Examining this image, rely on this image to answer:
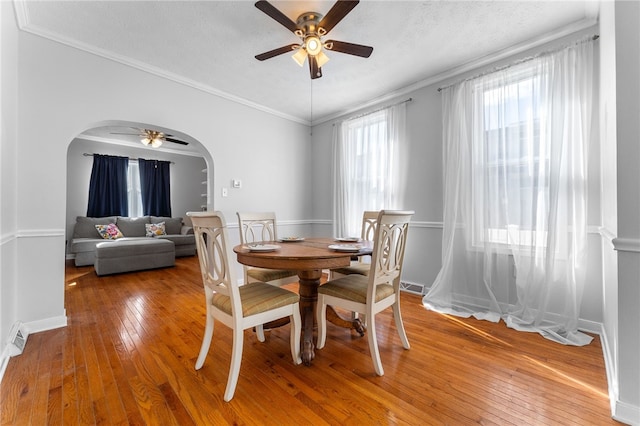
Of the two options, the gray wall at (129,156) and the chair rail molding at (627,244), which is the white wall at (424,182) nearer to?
the chair rail molding at (627,244)

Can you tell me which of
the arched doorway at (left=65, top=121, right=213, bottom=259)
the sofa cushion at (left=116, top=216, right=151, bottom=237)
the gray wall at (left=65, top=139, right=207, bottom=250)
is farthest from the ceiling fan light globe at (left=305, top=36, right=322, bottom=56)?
the sofa cushion at (left=116, top=216, right=151, bottom=237)

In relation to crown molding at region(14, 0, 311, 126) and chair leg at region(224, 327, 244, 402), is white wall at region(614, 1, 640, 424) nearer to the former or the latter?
chair leg at region(224, 327, 244, 402)

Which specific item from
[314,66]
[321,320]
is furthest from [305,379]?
[314,66]

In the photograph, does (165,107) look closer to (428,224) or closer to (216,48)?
(216,48)

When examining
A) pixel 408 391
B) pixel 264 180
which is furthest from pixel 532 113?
pixel 264 180

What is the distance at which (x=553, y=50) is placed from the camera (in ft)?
7.59

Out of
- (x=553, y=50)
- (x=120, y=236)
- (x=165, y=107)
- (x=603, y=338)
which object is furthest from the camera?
(x=120, y=236)

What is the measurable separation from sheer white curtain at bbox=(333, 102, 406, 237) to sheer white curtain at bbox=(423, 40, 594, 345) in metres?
0.64

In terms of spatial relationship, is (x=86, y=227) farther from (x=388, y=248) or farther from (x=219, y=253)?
(x=388, y=248)

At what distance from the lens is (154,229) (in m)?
5.77

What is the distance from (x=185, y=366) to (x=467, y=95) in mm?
3501

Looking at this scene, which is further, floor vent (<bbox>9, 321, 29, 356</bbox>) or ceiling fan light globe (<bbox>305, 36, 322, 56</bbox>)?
ceiling fan light globe (<bbox>305, 36, 322, 56</bbox>)

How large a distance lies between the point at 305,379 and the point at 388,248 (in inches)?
37.9

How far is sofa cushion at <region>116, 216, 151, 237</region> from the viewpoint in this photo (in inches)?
222
